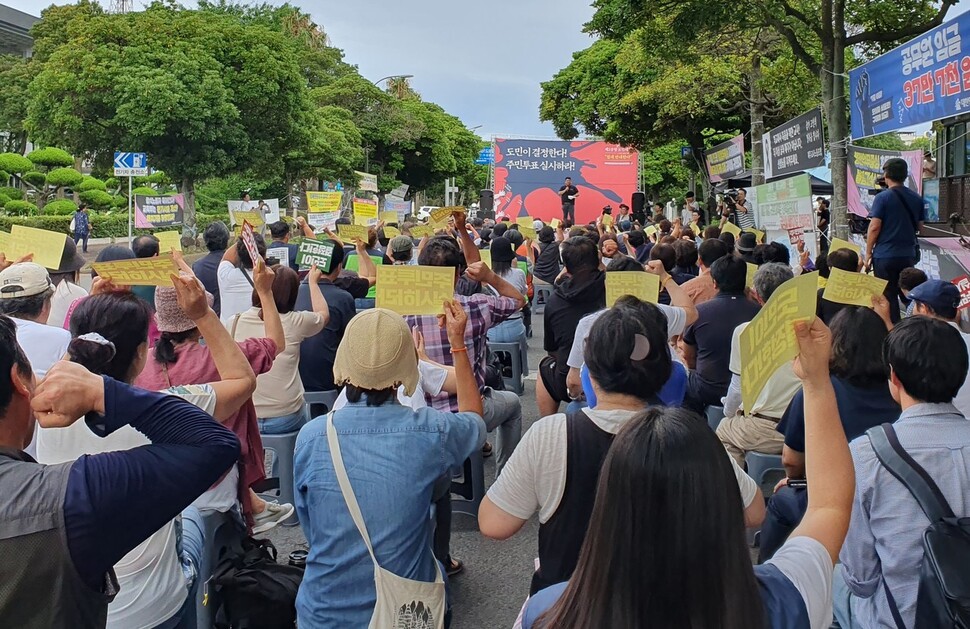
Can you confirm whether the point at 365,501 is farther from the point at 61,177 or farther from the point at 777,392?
→ the point at 61,177

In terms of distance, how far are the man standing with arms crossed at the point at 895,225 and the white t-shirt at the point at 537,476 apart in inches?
236

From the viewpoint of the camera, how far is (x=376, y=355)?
2689 millimetres

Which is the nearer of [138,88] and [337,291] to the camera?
[337,291]

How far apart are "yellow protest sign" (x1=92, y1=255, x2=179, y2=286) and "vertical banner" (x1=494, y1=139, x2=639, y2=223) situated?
23.1m

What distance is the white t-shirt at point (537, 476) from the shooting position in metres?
2.37

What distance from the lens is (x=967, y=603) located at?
2.05 m

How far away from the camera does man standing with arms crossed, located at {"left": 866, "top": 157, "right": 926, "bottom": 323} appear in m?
7.46

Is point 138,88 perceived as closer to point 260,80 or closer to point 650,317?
point 260,80

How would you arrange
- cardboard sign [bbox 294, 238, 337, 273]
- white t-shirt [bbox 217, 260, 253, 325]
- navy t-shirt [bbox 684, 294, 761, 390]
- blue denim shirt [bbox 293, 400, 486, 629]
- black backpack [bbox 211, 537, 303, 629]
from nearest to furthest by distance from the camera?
blue denim shirt [bbox 293, 400, 486, 629]
black backpack [bbox 211, 537, 303, 629]
navy t-shirt [bbox 684, 294, 761, 390]
cardboard sign [bbox 294, 238, 337, 273]
white t-shirt [bbox 217, 260, 253, 325]

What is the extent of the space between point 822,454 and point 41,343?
3.28 metres

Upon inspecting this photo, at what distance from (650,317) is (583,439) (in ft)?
1.99

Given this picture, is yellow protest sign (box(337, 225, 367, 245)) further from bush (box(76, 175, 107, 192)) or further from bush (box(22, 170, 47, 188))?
bush (box(76, 175, 107, 192))

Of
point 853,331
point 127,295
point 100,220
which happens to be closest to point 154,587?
point 127,295

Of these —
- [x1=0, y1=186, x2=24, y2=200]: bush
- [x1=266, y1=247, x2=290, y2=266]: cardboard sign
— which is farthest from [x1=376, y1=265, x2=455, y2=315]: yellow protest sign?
[x1=0, y1=186, x2=24, y2=200]: bush
